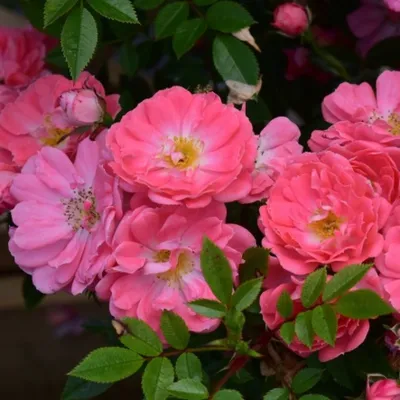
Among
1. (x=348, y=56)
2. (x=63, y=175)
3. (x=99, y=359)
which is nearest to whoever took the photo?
(x=99, y=359)

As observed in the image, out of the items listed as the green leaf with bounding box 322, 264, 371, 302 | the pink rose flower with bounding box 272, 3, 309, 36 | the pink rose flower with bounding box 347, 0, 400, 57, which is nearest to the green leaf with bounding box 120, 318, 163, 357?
the green leaf with bounding box 322, 264, 371, 302

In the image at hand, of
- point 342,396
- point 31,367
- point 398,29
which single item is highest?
point 398,29

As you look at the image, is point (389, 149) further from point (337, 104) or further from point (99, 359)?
point (99, 359)

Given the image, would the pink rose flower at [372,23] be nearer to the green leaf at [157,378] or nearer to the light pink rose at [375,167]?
the light pink rose at [375,167]

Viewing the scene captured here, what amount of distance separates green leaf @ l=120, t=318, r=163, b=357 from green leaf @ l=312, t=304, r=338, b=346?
97 millimetres

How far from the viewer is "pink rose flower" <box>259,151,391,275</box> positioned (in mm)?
484

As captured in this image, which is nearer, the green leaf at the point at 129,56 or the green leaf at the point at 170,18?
the green leaf at the point at 170,18

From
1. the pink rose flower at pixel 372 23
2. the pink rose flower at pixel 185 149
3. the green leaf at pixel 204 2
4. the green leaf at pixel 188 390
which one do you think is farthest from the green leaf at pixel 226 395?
the pink rose flower at pixel 372 23

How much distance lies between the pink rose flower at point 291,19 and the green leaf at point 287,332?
0.31m

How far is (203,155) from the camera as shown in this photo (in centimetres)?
53

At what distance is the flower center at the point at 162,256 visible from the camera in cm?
52

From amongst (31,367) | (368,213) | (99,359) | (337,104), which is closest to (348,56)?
(337,104)

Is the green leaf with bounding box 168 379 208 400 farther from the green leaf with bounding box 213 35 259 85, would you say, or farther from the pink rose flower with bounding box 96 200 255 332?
the green leaf with bounding box 213 35 259 85

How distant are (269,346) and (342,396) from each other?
10 cm
